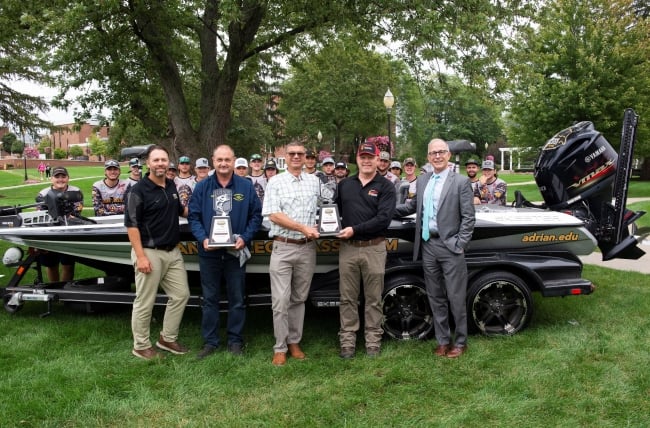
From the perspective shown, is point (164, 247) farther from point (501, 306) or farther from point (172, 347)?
point (501, 306)

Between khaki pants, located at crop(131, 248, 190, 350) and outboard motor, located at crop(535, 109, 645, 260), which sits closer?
khaki pants, located at crop(131, 248, 190, 350)

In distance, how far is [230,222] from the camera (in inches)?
166

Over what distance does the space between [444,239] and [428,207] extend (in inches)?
12.4

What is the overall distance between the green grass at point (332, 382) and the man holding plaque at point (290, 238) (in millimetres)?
439

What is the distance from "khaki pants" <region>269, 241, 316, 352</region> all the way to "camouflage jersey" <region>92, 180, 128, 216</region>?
10.8 feet

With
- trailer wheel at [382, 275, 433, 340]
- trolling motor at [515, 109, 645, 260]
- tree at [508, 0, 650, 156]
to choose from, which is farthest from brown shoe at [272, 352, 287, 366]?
tree at [508, 0, 650, 156]

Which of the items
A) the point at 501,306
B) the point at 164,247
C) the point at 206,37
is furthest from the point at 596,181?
the point at 206,37

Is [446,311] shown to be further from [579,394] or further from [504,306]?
[579,394]

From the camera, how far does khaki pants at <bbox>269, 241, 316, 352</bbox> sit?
13.9 feet

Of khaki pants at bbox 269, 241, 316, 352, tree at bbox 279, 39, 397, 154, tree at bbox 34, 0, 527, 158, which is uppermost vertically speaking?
tree at bbox 279, 39, 397, 154

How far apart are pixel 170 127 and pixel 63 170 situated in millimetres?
4672

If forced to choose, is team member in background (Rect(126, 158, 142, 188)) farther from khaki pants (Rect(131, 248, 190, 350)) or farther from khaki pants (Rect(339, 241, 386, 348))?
khaki pants (Rect(339, 241, 386, 348))

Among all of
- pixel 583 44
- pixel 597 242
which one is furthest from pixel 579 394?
pixel 583 44

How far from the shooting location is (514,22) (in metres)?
8.91
